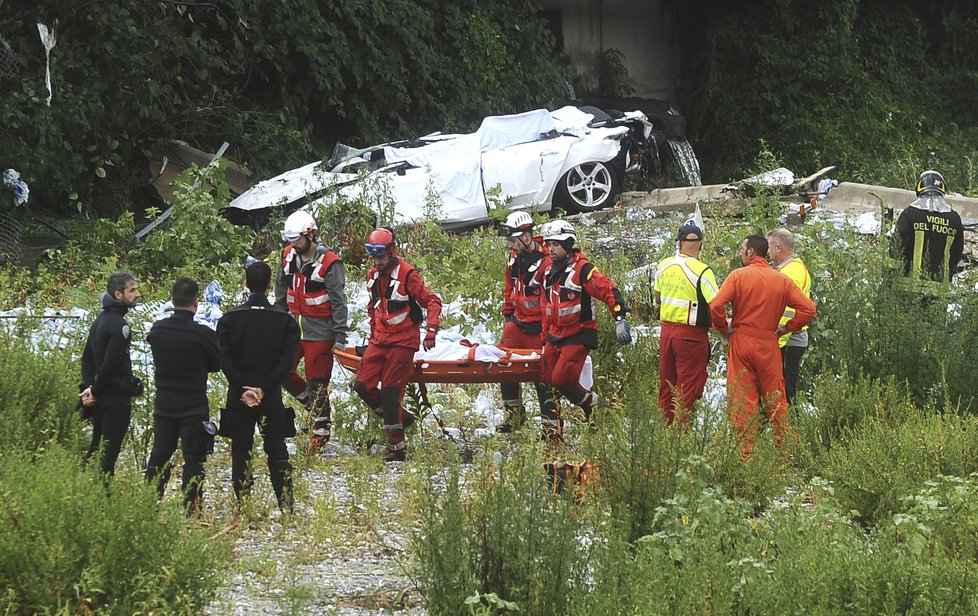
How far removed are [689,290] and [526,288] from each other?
1280 mm

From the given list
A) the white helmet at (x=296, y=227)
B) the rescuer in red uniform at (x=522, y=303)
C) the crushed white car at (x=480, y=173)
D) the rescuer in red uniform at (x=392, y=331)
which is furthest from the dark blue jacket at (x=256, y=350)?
the crushed white car at (x=480, y=173)

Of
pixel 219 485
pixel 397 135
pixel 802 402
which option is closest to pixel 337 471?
pixel 219 485

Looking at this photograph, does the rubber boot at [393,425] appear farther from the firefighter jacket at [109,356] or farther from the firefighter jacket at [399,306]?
the firefighter jacket at [109,356]

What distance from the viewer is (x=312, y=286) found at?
8938mm

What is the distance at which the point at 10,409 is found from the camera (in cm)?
759

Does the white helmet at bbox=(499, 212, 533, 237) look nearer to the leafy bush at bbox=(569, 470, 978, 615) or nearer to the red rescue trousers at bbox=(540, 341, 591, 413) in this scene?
the red rescue trousers at bbox=(540, 341, 591, 413)

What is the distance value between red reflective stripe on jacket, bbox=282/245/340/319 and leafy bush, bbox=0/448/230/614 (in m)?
3.37

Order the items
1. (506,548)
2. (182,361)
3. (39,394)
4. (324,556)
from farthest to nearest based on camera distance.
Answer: (39,394)
(182,361)
(324,556)
(506,548)

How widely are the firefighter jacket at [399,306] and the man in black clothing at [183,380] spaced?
1.81 metres

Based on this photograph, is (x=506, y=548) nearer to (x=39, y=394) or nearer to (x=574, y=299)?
(x=574, y=299)

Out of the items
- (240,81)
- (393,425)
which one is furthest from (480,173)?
(393,425)

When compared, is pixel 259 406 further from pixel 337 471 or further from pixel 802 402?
pixel 802 402

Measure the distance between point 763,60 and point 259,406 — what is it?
18.1m

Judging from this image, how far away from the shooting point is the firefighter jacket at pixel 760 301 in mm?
8344
